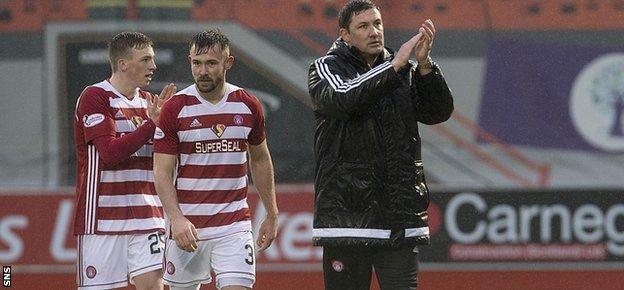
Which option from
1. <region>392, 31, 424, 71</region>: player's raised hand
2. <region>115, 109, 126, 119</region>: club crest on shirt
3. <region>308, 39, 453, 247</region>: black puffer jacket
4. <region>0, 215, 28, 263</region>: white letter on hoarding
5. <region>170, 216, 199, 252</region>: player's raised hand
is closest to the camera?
<region>392, 31, 424, 71</region>: player's raised hand

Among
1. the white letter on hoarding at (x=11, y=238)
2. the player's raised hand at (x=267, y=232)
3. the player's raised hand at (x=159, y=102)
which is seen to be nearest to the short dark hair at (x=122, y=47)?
the player's raised hand at (x=159, y=102)

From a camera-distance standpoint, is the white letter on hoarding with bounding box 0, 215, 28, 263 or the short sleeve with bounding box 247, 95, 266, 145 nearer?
the short sleeve with bounding box 247, 95, 266, 145

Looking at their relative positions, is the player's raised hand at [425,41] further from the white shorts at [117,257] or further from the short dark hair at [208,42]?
the white shorts at [117,257]

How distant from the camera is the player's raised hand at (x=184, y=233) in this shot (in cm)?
575

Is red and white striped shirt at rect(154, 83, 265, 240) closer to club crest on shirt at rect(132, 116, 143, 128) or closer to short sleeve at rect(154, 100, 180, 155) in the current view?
short sleeve at rect(154, 100, 180, 155)

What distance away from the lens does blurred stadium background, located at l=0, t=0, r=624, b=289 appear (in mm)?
8234

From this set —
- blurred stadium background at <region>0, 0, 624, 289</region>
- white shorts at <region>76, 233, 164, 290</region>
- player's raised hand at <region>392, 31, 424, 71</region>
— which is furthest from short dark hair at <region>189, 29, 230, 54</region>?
blurred stadium background at <region>0, 0, 624, 289</region>

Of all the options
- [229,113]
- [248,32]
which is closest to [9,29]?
[248,32]

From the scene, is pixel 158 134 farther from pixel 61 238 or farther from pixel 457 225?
pixel 457 225

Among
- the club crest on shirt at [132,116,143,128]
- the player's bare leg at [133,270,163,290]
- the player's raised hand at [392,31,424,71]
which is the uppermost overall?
the player's raised hand at [392,31,424,71]

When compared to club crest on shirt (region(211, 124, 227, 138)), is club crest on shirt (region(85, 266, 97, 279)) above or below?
below

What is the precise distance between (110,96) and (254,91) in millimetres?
1972

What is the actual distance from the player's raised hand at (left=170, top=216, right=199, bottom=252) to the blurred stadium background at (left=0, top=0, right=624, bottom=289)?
2.56 meters

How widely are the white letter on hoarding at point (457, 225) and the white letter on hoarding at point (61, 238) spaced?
2341mm
